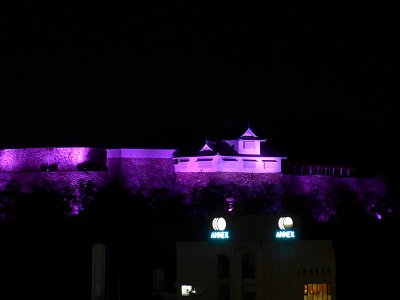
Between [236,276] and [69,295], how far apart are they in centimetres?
931

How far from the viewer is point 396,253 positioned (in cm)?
4944

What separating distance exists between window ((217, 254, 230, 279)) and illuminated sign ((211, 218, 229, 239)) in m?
0.80

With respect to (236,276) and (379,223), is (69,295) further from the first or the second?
(379,223)

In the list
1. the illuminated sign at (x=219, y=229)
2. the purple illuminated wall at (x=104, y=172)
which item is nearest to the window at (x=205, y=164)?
the purple illuminated wall at (x=104, y=172)

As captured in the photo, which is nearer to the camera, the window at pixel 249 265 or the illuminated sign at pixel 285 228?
the window at pixel 249 265

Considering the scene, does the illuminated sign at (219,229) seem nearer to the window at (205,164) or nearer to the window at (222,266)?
the window at (222,266)

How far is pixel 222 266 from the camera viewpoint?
32812 millimetres

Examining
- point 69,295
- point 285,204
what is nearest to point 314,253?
point 69,295

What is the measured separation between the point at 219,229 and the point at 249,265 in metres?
1.63

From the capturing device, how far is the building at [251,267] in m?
32.6

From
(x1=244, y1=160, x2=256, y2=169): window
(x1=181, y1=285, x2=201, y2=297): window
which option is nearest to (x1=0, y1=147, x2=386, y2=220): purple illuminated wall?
(x1=244, y1=160, x2=256, y2=169): window

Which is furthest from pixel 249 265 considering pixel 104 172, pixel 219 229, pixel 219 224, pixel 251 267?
pixel 104 172

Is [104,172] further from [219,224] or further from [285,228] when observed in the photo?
[285,228]

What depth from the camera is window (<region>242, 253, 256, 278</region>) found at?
32594 millimetres
